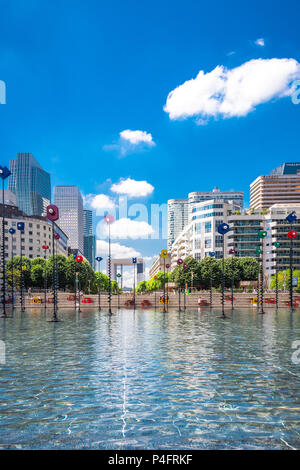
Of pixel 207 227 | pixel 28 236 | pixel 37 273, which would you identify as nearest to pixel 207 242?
pixel 207 227

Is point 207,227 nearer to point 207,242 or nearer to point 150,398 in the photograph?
point 207,242

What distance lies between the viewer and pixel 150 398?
1224 centimetres

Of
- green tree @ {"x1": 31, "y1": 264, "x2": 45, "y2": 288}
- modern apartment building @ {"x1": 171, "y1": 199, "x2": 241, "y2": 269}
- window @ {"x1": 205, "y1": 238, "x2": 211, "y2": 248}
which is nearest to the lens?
green tree @ {"x1": 31, "y1": 264, "x2": 45, "y2": 288}

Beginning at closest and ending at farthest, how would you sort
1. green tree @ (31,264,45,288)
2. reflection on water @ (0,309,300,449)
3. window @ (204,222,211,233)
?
reflection on water @ (0,309,300,449), green tree @ (31,264,45,288), window @ (204,222,211,233)

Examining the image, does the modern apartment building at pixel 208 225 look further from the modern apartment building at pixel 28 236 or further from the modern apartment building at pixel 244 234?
the modern apartment building at pixel 28 236

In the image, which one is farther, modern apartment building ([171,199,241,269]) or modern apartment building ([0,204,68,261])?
modern apartment building ([0,204,68,261])

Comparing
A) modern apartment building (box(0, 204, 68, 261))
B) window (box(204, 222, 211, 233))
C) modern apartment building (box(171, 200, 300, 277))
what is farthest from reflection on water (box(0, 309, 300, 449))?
modern apartment building (box(0, 204, 68, 261))

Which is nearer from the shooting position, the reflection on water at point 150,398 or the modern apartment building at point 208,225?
the reflection on water at point 150,398

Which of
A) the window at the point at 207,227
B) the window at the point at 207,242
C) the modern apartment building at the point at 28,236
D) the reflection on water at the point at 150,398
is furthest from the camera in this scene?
the modern apartment building at the point at 28,236

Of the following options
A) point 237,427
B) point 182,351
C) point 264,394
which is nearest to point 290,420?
point 237,427

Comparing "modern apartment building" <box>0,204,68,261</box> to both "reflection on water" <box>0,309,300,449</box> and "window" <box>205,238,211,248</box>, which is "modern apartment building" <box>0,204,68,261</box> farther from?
"reflection on water" <box>0,309,300,449</box>

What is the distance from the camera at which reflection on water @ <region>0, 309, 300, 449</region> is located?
901cm

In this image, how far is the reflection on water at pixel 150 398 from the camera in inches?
355

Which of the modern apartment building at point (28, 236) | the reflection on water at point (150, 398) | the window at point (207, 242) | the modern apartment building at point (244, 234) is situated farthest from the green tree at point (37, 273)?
the reflection on water at point (150, 398)
